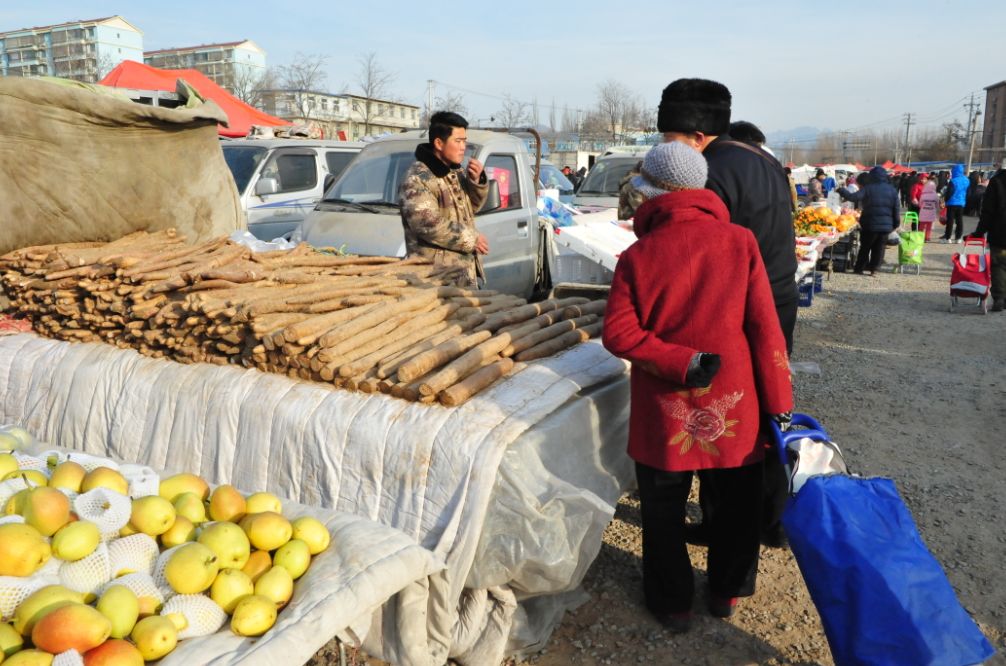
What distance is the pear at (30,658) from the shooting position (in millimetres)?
1725

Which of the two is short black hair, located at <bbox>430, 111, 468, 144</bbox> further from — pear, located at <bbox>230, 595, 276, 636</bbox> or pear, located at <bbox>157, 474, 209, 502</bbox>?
pear, located at <bbox>230, 595, 276, 636</bbox>

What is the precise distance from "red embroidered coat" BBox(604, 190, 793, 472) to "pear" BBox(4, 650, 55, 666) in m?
1.96

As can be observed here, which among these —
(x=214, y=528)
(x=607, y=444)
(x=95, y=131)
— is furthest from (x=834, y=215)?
(x=214, y=528)

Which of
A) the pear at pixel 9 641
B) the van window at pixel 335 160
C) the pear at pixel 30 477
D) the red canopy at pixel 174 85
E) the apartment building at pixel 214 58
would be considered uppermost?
the apartment building at pixel 214 58

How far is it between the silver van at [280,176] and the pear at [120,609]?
6.88m

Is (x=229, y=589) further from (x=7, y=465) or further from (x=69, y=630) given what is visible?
(x=7, y=465)

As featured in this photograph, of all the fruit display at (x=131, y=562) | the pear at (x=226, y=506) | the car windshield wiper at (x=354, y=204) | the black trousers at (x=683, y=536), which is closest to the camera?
the fruit display at (x=131, y=562)

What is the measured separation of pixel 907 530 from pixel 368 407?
1993mm

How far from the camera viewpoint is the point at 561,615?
3.15 meters

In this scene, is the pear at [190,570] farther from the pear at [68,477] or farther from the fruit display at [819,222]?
the fruit display at [819,222]

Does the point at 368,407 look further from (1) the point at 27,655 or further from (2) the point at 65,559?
(1) the point at 27,655

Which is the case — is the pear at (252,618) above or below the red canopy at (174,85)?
below

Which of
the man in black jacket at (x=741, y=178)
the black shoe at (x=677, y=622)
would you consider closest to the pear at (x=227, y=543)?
the black shoe at (x=677, y=622)

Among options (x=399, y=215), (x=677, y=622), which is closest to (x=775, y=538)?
(x=677, y=622)
